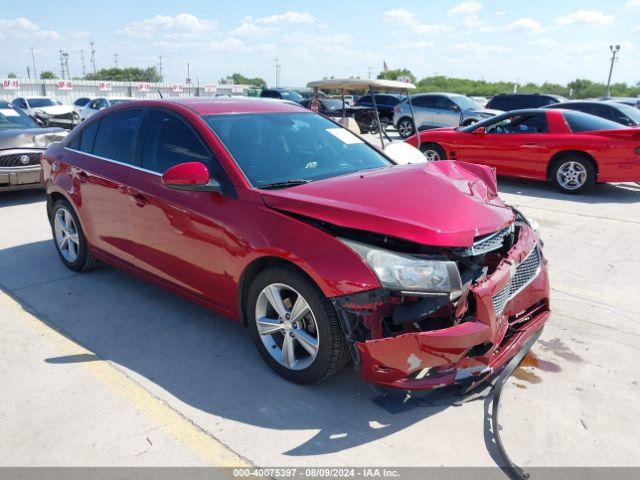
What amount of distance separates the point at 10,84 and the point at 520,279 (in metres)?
39.2

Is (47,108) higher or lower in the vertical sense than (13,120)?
lower

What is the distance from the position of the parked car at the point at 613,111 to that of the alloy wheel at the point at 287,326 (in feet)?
33.1

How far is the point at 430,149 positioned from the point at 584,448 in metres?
8.70

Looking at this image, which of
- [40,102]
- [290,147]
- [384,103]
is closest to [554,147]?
[290,147]

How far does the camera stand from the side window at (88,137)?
16.5 feet

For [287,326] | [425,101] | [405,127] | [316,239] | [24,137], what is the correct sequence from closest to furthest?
[316,239] < [287,326] < [24,137] < [425,101] < [405,127]

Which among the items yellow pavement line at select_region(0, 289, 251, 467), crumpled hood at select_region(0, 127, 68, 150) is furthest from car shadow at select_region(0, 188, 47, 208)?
yellow pavement line at select_region(0, 289, 251, 467)

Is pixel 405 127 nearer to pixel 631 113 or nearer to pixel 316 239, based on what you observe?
pixel 631 113

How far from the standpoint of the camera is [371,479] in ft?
8.45

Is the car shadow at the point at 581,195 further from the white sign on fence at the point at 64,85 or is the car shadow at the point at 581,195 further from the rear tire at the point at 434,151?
the white sign on fence at the point at 64,85

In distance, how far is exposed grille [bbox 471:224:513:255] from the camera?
3057 mm

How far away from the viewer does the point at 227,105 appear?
4309 millimetres

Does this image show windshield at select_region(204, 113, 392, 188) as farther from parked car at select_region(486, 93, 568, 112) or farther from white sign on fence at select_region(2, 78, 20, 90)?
white sign on fence at select_region(2, 78, 20, 90)

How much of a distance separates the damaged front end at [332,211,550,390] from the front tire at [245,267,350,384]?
5.8 inches
